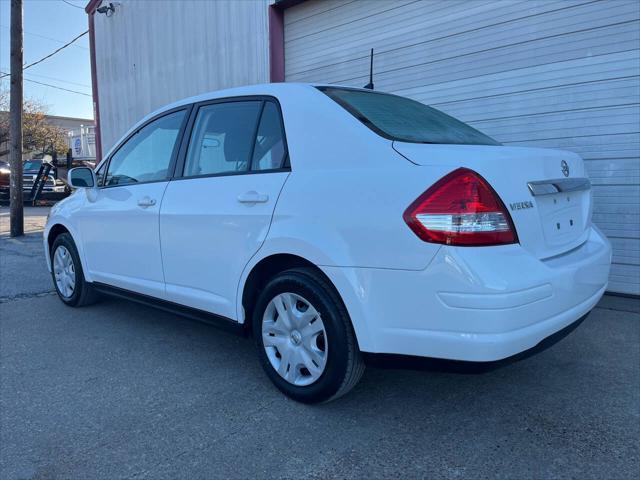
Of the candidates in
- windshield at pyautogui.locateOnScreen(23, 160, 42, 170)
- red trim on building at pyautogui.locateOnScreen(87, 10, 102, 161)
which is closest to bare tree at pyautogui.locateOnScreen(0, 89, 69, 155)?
windshield at pyautogui.locateOnScreen(23, 160, 42, 170)

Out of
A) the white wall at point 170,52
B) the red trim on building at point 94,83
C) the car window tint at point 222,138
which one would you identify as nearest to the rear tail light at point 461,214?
the car window tint at point 222,138

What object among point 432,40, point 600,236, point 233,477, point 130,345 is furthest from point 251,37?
point 233,477

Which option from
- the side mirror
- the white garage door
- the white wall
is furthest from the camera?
the white wall

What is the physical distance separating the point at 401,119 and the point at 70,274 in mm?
3341

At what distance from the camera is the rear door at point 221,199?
2.80m

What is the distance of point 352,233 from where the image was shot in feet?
7.61

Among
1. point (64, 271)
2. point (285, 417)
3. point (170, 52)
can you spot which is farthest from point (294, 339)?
point (170, 52)

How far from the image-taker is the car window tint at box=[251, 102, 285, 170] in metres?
2.81

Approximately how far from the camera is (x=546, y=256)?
7.59ft

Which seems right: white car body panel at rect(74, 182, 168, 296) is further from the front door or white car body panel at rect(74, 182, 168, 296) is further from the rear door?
the rear door

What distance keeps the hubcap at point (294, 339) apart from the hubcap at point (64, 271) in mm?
2523

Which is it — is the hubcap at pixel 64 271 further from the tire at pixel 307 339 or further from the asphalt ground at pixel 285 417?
the tire at pixel 307 339

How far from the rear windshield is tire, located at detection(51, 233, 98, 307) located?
282cm

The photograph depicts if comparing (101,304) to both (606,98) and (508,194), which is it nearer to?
(508,194)
